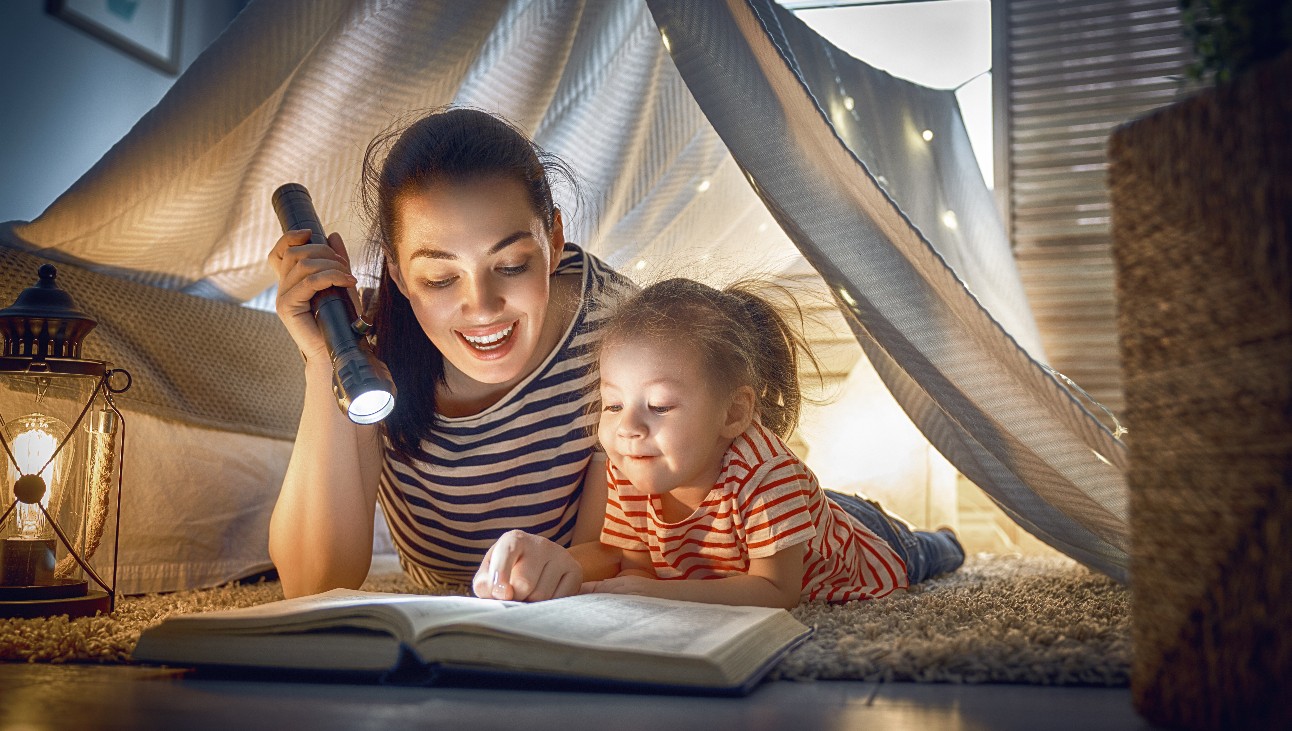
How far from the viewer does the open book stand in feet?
2.43

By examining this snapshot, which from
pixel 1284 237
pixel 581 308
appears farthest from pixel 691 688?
pixel 581 308

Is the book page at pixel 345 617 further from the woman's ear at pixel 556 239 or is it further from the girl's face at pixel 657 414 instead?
the woman's ear at pixel 556 239

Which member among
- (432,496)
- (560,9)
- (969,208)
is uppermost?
(560,9)

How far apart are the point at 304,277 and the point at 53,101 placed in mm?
1239

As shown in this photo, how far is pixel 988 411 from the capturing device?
1.14 metres

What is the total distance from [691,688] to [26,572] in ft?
2.63

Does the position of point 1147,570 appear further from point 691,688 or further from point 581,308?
point 581,308

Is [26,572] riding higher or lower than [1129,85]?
lower

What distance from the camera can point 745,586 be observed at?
44.3 inches

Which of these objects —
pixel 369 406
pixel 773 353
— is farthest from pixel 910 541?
pixel 369 406

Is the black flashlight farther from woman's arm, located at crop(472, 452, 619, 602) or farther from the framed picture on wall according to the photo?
the framed picture on wall

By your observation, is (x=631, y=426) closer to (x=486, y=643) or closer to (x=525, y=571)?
(x=525, y=571)

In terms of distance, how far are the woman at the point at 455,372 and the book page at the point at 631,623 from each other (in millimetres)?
153

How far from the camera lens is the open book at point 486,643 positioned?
29.2 inches
